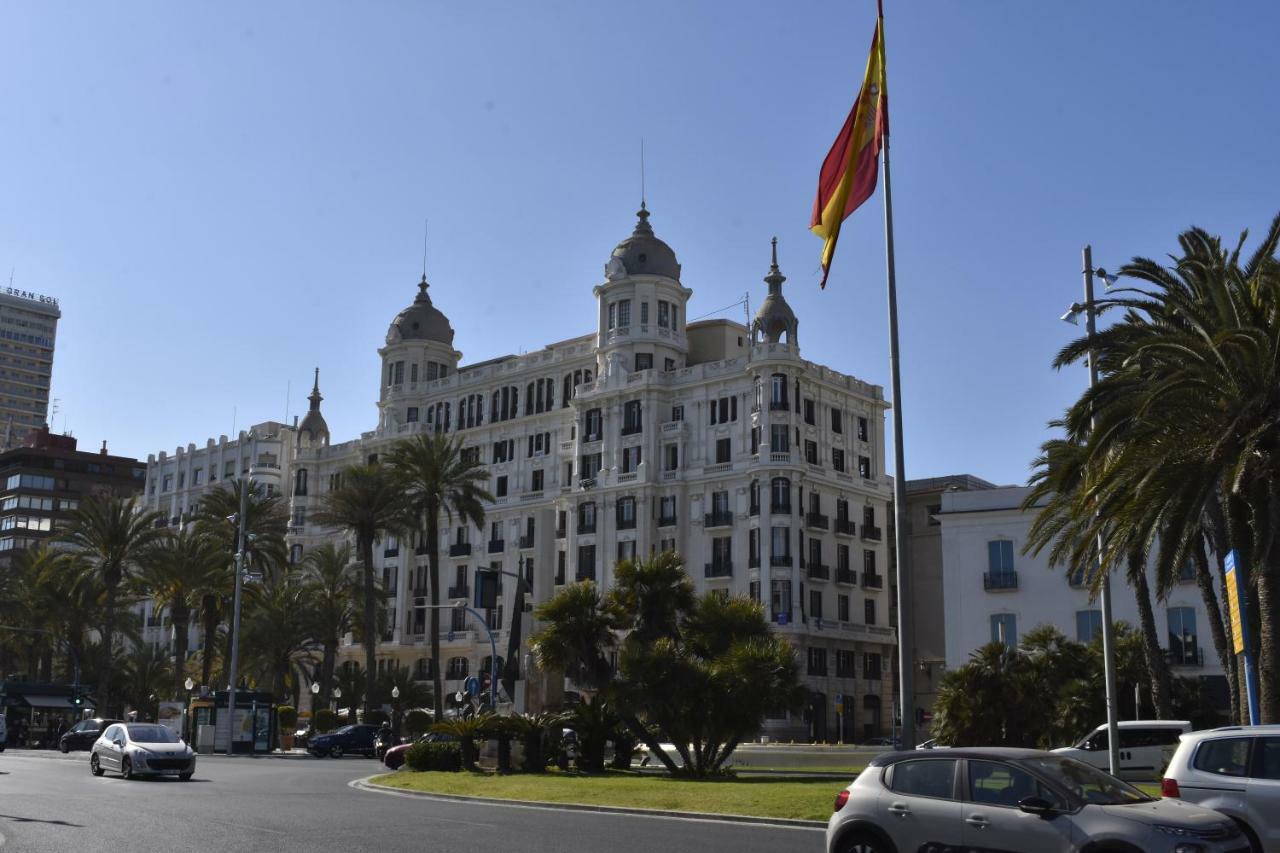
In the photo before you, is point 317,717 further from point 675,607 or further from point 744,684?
point 744,684

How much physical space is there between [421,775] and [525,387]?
5656cm

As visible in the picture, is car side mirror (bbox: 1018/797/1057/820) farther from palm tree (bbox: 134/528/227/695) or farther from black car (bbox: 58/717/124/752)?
palm tree (bbox: 134/528/227/695)

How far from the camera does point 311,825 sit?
20.3 metres

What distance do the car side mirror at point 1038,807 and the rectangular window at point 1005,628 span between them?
46971 mm

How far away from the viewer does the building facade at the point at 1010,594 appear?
54281 millimetres

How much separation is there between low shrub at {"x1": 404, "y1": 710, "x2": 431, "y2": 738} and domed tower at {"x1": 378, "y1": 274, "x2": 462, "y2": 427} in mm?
30342

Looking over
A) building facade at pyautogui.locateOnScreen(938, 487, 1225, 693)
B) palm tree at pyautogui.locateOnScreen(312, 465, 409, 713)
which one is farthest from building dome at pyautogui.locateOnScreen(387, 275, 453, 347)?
building facade at pyautogui.locateOnScreen(938, 487, 1225, 693)

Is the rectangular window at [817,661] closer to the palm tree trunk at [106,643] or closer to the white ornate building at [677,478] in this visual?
the white ornate building at [677,478]

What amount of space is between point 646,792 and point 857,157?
44.0ft

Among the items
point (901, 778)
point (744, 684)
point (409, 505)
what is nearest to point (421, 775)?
point (744, 684)

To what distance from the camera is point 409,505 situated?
232 ft

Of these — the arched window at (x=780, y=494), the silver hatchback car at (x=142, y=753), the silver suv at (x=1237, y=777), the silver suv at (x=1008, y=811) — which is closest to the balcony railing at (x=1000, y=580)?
the arched window at (x=780, y=494)

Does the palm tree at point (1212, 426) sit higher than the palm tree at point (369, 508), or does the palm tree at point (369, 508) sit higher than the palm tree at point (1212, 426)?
the palm tree at point (369, 508)

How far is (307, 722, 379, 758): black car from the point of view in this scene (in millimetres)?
60125
